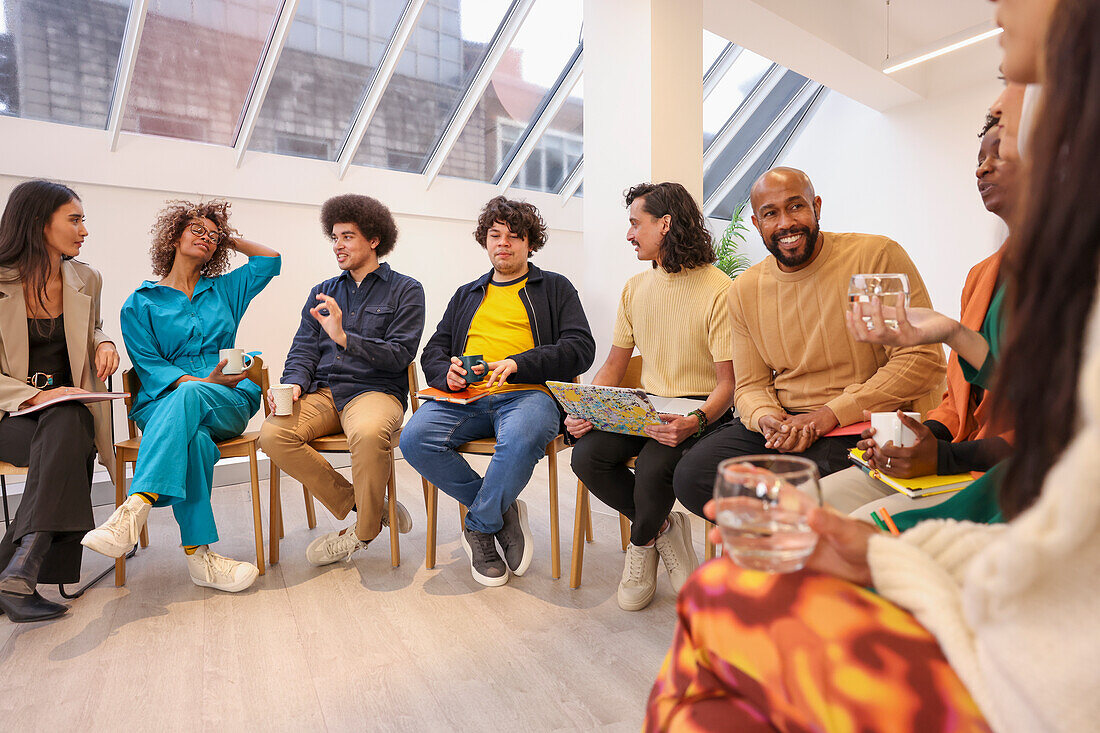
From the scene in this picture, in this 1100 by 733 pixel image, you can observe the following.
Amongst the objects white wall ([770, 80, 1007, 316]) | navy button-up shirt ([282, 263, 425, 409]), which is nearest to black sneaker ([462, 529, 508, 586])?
navy button-up shirt ([282, 263, 425, 409])

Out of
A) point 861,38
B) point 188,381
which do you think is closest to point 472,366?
point 188,381

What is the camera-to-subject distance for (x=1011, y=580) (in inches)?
20.2

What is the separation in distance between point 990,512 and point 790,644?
0.52 m

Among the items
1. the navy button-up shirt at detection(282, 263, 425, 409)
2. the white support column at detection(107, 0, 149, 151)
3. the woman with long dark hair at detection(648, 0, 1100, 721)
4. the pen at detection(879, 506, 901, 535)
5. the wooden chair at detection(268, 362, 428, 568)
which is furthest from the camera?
the white support column at detection(107, 0, 149, 151)

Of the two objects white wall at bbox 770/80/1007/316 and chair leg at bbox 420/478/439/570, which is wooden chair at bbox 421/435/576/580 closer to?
chair leg at bbox 420/478/439/570

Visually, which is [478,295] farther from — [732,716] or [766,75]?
[766,75]

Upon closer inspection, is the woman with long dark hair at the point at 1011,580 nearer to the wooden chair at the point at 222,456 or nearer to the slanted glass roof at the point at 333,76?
the wooden chair at the point at 222,456

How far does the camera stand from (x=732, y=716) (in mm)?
660

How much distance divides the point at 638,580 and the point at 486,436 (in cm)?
76

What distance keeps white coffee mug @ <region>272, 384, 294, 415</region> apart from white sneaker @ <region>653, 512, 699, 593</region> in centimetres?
139

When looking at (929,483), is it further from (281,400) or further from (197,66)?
(197,66)

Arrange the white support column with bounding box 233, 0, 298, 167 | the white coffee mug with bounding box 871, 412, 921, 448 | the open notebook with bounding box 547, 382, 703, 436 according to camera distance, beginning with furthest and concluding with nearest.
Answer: the white support column with bounding box 233, 0, 298, 167 < the open notebook with bounding box 547, 382, 703, 436 < the white coffee mug with bounding box 871, 412, 921, 448

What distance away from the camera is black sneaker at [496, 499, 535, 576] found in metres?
2.35

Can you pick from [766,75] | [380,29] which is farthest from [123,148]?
[766,75]
